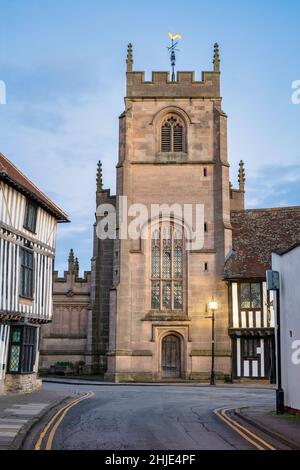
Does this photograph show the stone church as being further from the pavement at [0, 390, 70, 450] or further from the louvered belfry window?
the pavement at [0, 390, 70, 450]

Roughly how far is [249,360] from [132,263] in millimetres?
8749

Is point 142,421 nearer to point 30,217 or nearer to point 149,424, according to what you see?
point 149,424

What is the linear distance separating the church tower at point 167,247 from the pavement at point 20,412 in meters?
11.5

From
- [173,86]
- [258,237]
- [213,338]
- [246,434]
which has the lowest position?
[246,434]

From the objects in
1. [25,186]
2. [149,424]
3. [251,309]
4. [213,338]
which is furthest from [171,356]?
[149,424]

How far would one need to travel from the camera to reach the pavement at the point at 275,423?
1227cm

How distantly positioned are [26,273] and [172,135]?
16.8m

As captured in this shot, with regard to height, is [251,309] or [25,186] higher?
[25,186]

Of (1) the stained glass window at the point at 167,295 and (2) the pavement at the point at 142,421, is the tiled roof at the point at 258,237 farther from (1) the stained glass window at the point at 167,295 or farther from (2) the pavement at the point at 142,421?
(2) the pavement at the point at 142,421

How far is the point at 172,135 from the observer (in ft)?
123

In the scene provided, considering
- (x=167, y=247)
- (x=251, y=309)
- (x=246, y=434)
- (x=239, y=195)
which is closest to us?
(x=246, y=434)

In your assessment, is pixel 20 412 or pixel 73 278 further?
pixel 73 278

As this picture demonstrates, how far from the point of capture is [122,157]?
121 ft
